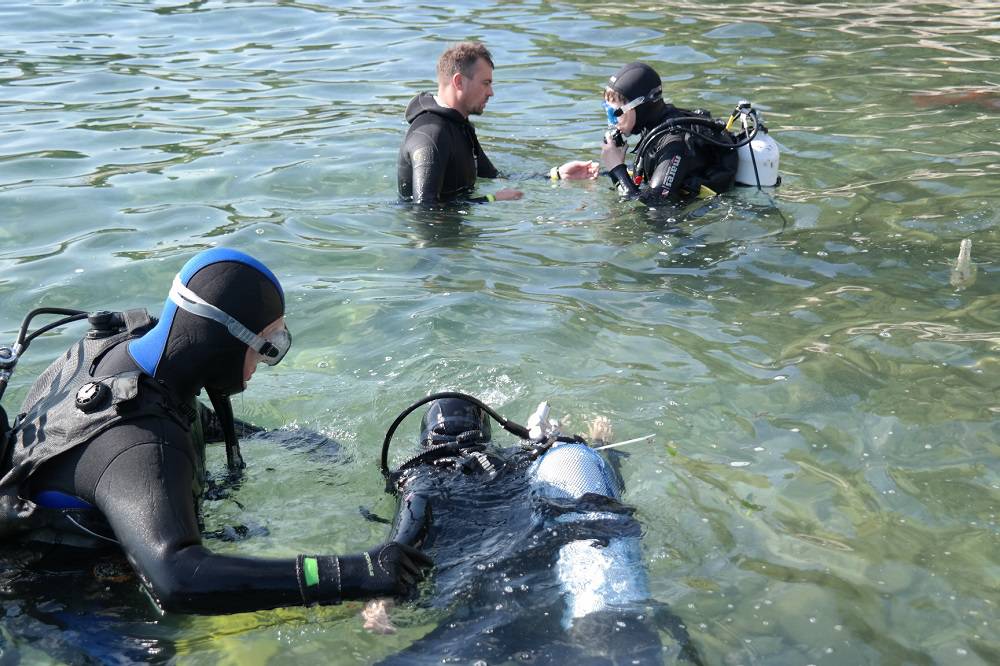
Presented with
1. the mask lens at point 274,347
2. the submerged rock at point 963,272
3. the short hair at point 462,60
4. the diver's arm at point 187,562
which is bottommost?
the submerged rock at point 963,272

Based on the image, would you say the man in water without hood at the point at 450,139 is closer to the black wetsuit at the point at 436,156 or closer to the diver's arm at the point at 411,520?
the black wetsuit at the point at 436,156

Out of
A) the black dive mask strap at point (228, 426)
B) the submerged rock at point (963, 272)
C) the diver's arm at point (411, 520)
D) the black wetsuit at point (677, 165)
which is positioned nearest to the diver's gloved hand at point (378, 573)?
the diver's arm at point (411, 520)

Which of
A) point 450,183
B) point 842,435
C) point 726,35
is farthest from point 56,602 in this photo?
point 726,35

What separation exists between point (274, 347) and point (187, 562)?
0.72 m

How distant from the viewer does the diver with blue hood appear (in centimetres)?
286

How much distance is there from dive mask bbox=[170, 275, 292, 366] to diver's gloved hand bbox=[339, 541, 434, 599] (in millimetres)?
679

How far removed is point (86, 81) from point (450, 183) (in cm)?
587

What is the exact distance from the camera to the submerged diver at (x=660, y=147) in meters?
7.04

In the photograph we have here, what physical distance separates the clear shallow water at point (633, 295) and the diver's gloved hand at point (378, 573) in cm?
29

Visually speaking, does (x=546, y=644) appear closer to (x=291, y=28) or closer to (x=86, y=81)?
(x=86, y=81)

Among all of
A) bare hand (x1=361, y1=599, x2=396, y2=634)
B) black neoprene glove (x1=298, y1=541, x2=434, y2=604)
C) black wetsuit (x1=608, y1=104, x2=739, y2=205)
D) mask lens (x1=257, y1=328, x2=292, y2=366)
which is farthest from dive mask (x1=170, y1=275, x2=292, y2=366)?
black wetsuit (x1=608, y1=104, x2=739, y2=205)

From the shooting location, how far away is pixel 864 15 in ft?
45.8

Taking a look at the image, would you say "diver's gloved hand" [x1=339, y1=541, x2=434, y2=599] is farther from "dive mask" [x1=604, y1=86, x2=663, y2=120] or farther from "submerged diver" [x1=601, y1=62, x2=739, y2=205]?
"dive mask" [x1=604, y1=86, x2=663, y2=120]

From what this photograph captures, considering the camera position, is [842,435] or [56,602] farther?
[842,435]
